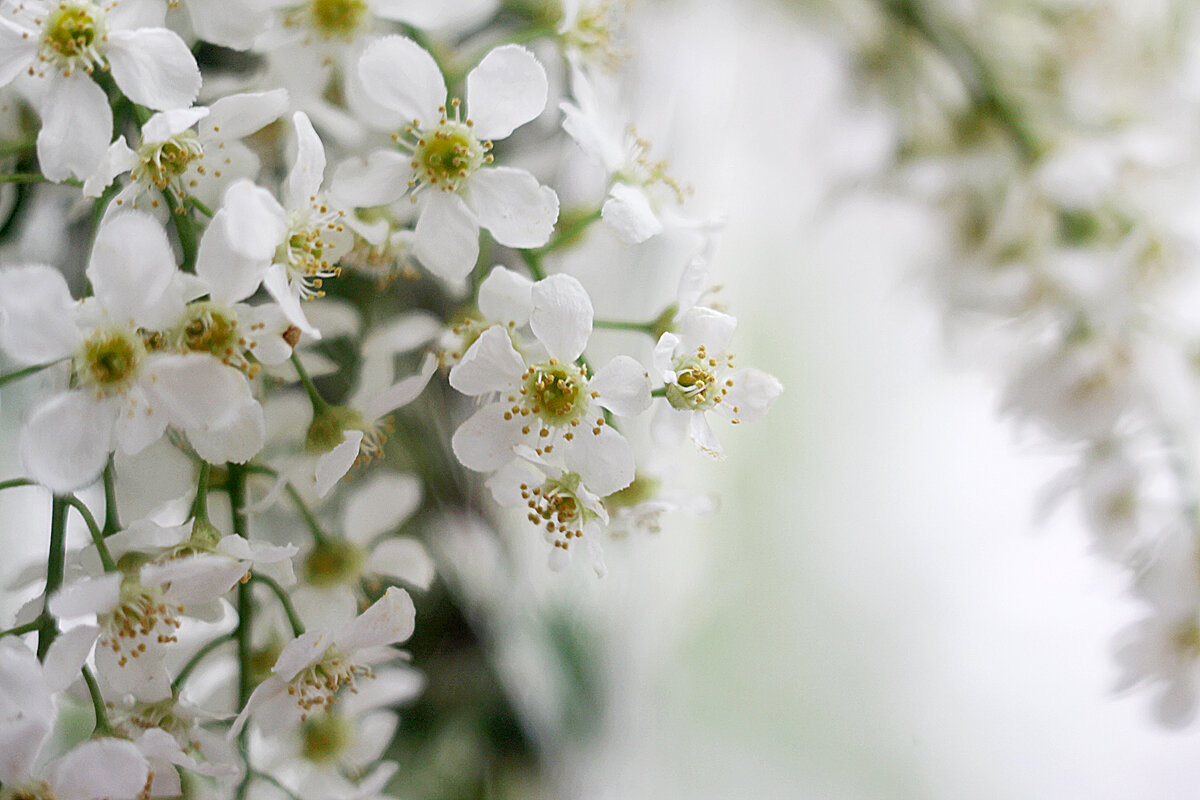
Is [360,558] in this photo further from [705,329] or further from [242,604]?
[705,329]

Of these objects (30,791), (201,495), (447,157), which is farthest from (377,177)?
(30,791)

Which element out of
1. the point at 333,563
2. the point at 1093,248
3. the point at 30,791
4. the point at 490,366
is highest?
the point at 1093,248

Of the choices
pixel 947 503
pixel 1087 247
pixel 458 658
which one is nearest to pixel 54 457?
pixel 458 658

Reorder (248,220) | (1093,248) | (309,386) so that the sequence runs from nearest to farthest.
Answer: (248,220), (309,386), (1093,248)

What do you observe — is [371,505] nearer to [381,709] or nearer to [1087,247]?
[381,709]

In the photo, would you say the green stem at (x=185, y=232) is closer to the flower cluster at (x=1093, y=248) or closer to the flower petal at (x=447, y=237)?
the flower petal at (x=447, y=237)
